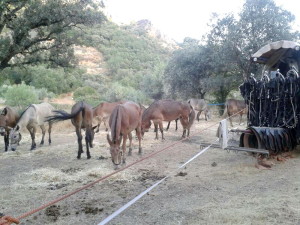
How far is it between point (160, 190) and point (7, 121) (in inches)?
289

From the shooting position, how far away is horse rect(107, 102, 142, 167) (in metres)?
6.62

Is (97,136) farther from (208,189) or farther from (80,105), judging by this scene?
(208,189)

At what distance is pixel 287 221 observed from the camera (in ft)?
12.9

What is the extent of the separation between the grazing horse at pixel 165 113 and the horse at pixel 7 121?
482 centimetres

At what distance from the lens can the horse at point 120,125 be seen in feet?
21.7

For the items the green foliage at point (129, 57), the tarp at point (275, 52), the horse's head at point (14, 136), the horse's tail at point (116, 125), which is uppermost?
the green foliage at point (129, 57)

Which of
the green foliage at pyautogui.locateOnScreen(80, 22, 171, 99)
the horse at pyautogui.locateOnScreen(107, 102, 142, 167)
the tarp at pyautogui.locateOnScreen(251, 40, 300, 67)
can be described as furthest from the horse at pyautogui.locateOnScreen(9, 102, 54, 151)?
the green foliage at pyautogui.locateOnScreen(80, 22, 171, 99)

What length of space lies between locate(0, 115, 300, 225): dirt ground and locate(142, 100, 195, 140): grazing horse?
2674 millimetres

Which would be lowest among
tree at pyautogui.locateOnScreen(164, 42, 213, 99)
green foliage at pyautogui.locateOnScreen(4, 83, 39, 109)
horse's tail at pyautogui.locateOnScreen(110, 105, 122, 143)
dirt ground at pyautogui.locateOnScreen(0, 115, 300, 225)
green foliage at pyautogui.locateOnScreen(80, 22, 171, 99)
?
dirt ground at pyautogui.locateOnScreen(0, 115, 300, 225)

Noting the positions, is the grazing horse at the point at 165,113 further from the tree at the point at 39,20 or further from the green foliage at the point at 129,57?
the green foliage at the point at 129,57

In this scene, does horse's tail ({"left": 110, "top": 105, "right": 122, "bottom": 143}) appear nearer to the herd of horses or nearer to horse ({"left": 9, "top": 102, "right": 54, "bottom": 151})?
the herd of horses

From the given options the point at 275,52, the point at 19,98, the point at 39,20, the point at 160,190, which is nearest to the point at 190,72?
the point at 19,98

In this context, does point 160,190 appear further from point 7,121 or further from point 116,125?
point 7,121

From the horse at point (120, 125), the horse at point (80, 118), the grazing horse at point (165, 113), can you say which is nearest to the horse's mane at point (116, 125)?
the horse at point (120, 125)
